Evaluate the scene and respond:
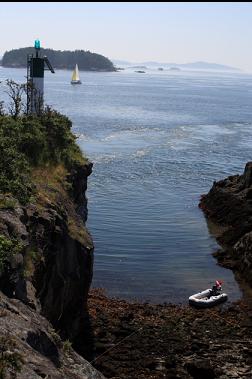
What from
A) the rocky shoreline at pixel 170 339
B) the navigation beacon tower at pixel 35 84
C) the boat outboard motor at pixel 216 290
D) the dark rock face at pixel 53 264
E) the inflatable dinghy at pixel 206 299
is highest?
the navigation beacon tower at pixel 35 84

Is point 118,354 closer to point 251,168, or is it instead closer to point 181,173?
point 251,168

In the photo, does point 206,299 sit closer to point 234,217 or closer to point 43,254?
point 43,254

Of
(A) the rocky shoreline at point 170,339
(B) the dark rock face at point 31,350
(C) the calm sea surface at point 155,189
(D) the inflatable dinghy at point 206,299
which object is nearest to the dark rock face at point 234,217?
(C) the calm sea surface at point 155,189

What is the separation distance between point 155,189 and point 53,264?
1589 inches

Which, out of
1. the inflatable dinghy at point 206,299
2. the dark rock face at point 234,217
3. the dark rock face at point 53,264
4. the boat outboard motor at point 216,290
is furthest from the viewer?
the dark rock face at point 234,217

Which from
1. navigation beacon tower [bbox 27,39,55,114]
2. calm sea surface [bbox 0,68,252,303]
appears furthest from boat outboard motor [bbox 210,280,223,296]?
navigation beacon tower [bbox 27,39,55,114]

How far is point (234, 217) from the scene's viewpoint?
53688 mm

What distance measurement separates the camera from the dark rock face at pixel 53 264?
18.7 metres

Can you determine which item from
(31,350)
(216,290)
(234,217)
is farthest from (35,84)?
(31,350)

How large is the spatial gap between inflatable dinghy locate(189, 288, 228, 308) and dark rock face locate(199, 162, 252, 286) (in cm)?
484

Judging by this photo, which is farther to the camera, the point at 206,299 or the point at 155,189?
the point at 155,189

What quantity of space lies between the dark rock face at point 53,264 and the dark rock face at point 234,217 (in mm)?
16198

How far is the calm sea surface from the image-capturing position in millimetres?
39469

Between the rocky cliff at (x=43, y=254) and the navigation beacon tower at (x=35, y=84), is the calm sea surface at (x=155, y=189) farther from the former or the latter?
the navigation beacon tower at (x=35, y=84)
